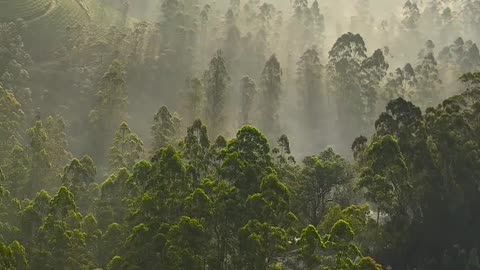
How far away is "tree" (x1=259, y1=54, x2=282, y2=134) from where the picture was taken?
112438 mm

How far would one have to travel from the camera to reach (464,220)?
165ft

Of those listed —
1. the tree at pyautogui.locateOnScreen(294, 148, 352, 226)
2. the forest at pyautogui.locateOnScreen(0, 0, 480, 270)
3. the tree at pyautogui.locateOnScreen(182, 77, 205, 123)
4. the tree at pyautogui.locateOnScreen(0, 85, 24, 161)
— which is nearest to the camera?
the forest at pyautogui.locateOnScreen(0, 0, 480, 270)

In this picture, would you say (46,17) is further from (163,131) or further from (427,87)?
(427,87)

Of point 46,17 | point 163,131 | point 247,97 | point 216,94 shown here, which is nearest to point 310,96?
point 247,97

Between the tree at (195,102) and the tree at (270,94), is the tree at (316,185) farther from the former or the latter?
the tree at (270,94)

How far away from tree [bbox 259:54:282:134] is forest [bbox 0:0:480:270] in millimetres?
476

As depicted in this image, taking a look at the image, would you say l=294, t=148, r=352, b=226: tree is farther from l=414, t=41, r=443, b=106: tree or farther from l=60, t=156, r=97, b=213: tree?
l=414, t=41, r=443, b=106: tree

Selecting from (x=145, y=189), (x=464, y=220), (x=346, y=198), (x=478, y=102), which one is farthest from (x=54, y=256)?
(x=478, y=102)

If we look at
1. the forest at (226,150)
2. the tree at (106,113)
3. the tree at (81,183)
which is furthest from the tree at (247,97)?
the tree at (81,183)

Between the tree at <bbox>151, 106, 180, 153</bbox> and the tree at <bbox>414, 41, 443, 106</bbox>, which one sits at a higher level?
the tree at <bbox>414, 41, 443, 106</bbox>

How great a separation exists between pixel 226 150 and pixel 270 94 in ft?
245

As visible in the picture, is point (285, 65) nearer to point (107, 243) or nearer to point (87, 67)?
Result: point (87, 67)

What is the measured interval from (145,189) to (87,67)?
92.5 meters

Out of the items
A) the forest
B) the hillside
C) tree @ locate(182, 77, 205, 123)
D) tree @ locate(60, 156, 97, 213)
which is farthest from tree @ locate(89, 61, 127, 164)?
tree @ locate(60, 156, 97, 213)
